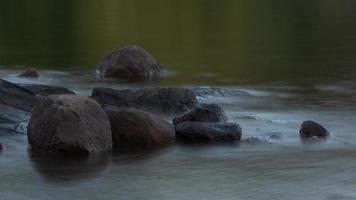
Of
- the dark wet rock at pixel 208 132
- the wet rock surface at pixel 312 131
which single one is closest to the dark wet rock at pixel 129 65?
the dark wet rock at pixel 208 132

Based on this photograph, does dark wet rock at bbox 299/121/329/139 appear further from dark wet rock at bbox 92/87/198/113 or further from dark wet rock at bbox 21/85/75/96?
dark wet rock at bbox 21/85/75/96

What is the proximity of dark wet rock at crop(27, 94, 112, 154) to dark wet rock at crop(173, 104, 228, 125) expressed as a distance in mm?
2759

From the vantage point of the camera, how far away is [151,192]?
19.3 meters

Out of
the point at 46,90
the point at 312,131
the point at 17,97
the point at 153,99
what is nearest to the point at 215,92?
the point at 153,99

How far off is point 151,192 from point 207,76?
61.3ft

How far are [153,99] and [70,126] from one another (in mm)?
6114

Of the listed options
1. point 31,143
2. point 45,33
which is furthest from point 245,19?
point 31,143

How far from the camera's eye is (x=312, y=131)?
2458cm

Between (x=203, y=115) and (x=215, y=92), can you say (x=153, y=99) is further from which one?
(x=215, y=92)

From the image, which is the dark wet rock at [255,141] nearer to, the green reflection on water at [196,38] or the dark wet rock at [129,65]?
the green reflection on water at [196,38]

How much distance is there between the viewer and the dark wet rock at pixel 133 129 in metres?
23.4

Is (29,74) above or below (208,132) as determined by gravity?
below

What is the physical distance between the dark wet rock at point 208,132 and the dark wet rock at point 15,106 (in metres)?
3.78

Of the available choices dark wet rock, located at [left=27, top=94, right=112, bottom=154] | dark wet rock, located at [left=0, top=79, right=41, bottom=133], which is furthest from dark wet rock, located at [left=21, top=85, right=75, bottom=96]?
dark wet rock, located at [left=27, top=94, right=112, bottom=154]
